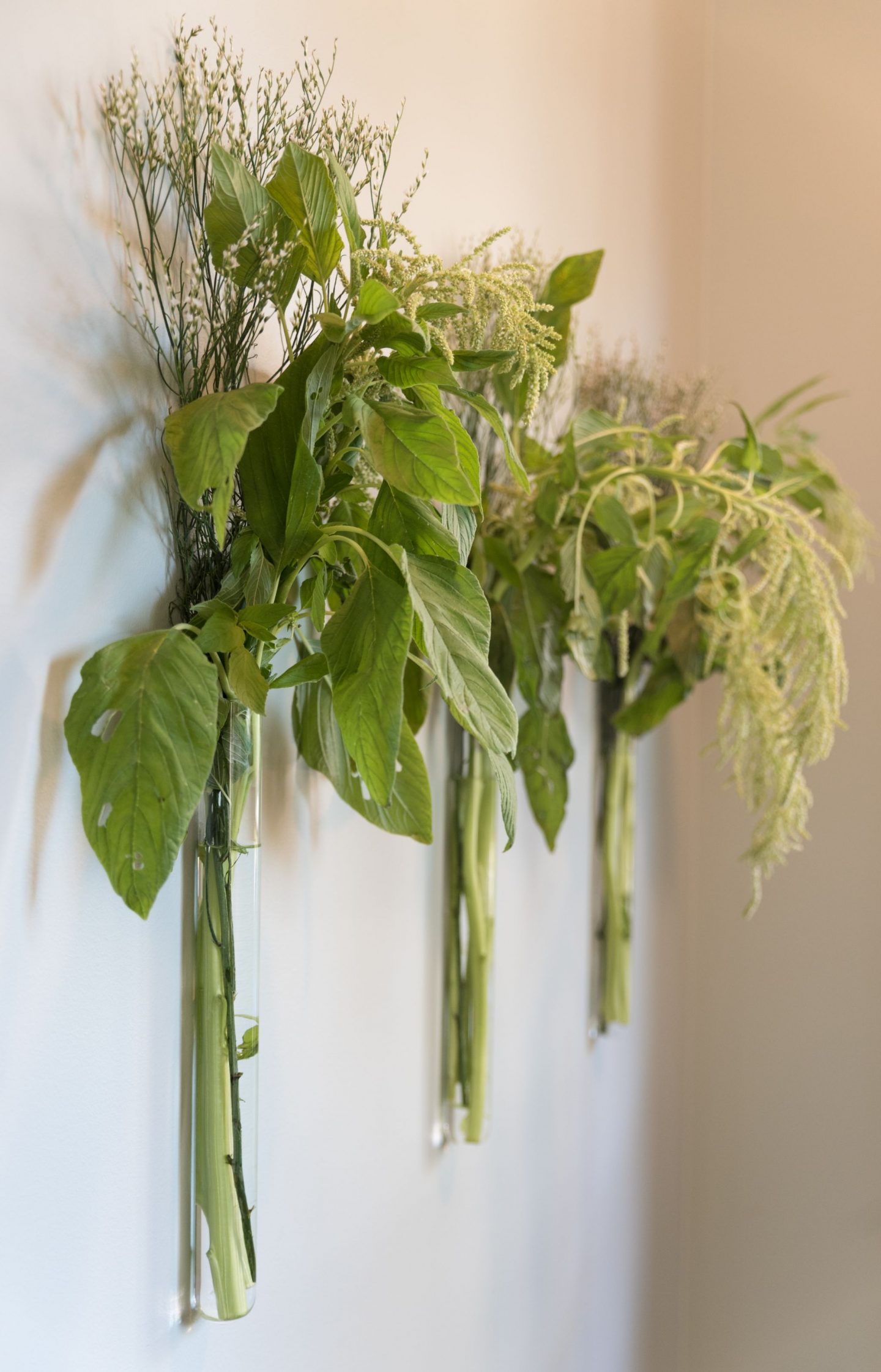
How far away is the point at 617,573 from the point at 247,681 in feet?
1.87

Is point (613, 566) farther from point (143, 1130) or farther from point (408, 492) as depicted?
point (143, 1130)

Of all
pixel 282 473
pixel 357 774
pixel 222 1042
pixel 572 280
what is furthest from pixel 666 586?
pixel 222 1042

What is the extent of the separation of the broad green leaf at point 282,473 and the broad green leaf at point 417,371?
0.05 meters

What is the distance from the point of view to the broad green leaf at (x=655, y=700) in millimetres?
1528

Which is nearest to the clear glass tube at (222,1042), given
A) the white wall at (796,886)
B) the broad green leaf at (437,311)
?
the broad green leaf at (437,311)

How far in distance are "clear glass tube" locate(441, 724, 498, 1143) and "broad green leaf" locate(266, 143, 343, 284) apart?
2.04ft

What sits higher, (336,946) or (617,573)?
(617,573)

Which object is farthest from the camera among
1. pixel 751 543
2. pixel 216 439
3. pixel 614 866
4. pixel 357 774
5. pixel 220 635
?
pixel 614 866

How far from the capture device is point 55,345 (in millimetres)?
785

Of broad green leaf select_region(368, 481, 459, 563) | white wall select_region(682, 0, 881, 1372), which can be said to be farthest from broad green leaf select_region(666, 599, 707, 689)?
broad green leaf select_region(368, 481, 459, 563)

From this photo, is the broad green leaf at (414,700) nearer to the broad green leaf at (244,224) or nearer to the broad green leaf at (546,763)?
the broad green leaf at (546,763)

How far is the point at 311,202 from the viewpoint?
2.53ft

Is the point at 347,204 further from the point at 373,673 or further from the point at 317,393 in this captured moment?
the point at 373,673

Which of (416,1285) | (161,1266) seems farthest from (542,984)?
(161,1266)
